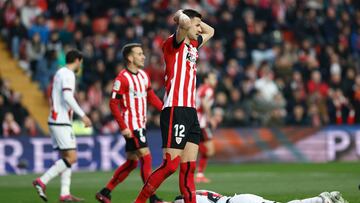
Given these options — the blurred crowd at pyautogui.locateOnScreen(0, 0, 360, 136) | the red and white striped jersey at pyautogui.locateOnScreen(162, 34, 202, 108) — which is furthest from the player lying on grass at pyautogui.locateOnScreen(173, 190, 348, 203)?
the blurred crowd at pyautogui.locateOnScreen(0, 0, 360, 136)

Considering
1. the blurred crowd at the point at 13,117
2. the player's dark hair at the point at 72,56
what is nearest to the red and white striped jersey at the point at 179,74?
the player's dark hair at the point at 72,56

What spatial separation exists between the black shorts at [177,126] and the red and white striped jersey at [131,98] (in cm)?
248

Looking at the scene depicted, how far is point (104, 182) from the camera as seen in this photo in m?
19.0

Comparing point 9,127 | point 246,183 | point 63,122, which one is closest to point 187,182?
point 63,122

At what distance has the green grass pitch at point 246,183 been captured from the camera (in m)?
15.2

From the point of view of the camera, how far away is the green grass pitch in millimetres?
15188

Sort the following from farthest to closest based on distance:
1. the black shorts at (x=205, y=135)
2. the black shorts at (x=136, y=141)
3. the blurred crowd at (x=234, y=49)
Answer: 1. the blurred crowd at (x=234, y=49)
2. the black shorts at (x=205, y=135)
3. the black shorts at (x=136, y=141)

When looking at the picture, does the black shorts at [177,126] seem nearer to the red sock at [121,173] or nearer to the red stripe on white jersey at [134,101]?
the red stripe on white jersey at [134,101]

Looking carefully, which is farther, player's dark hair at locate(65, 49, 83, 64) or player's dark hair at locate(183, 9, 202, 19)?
player's dark hair at locate(65, 49, 83, 64)

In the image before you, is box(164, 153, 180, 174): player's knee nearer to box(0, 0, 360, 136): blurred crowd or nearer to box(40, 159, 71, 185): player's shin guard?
box(40, 159, 71, 185): player's shin guard

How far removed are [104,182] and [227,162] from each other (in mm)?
6851

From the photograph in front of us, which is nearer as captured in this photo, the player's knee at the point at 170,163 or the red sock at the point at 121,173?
the player's knee at the point at 170,163

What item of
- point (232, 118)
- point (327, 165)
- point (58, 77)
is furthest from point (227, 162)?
point (58, 77)

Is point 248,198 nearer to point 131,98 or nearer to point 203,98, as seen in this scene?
point 131,98
